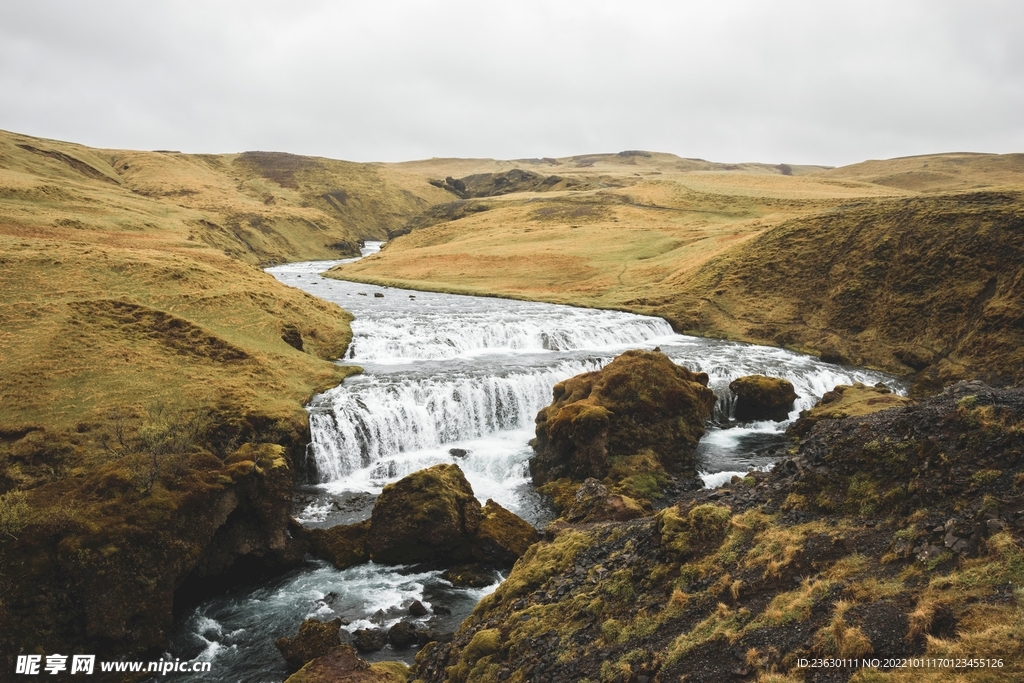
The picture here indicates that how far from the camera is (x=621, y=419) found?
93.7 feet

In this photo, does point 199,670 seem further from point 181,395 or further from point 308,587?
point 181,395

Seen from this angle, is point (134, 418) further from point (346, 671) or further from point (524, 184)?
point (524, 184)

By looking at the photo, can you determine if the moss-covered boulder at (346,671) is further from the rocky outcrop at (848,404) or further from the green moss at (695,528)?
the rocky outcrop at (848,404)

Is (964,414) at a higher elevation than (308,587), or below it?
higher

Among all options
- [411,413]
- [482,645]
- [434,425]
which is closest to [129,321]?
[411,413]

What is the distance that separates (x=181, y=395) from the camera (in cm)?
2814

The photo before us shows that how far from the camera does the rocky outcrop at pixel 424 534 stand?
68.6ft

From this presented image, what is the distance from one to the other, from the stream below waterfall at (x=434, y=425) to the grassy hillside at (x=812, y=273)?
4.81 m

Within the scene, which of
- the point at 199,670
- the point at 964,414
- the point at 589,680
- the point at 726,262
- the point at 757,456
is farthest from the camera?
the point at 726,262

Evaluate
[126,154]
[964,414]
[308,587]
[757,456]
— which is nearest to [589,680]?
[964,414]

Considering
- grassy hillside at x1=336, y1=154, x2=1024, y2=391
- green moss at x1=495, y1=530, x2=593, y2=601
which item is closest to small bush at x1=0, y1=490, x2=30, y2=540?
green moss at x1=495, y1=530, x2=593, y2=601

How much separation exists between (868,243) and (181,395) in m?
58.4

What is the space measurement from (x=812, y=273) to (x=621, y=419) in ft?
132

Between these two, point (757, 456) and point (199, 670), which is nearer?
point (199, 670)
